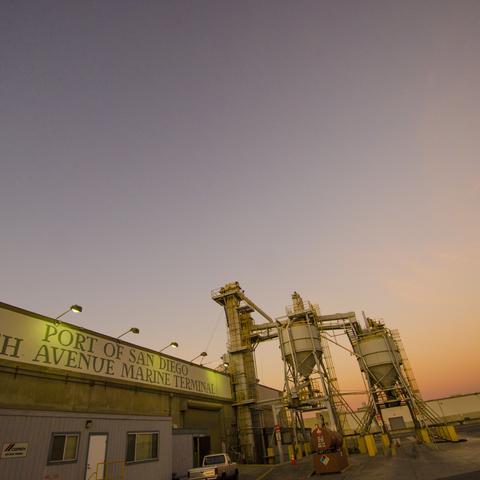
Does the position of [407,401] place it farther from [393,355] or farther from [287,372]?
[287,372]

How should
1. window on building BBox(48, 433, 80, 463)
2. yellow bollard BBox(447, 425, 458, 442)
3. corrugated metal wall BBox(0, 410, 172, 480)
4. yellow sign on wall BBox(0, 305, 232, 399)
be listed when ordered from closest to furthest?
1. corrugated metal wall BBox(0, 410, 172, 480)
2. window on building BBox(48, 433, 80, 463)
3. yellow sign on wall BBox(0, 305, 232, 399)
4. yellow bollard BBox(447, 425, 458, 442)

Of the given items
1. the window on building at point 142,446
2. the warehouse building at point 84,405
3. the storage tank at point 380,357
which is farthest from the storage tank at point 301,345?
the window on building at point 142,446

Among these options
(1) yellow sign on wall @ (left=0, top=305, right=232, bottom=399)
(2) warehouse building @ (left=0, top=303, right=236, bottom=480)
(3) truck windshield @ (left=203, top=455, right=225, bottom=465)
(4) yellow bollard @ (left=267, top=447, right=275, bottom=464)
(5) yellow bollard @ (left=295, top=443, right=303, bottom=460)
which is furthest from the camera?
(4) yellow bollard @ (left=267, top=447, right=275, bottom=464)

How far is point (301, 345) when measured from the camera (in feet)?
118

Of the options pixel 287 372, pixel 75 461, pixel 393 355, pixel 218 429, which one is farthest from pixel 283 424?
pixel 75 461

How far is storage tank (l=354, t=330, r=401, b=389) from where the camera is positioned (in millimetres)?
36406

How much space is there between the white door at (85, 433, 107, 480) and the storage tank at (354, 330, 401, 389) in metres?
30.0

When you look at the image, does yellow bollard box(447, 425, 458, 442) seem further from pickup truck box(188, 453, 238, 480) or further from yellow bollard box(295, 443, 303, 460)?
pickup truck box(188, 453, 238, 480)

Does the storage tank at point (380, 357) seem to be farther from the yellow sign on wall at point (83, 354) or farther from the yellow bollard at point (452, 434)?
the yellow sign on wall at point (83, 354)

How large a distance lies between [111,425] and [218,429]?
61.3ft

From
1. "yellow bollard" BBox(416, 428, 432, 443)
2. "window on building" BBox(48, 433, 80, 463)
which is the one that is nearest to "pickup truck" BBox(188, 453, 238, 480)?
"window on building" BBox(48, 433, 80, 463)

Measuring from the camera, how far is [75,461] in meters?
14.3

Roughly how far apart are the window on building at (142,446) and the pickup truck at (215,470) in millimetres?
2235

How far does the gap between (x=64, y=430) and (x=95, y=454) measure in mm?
1992
